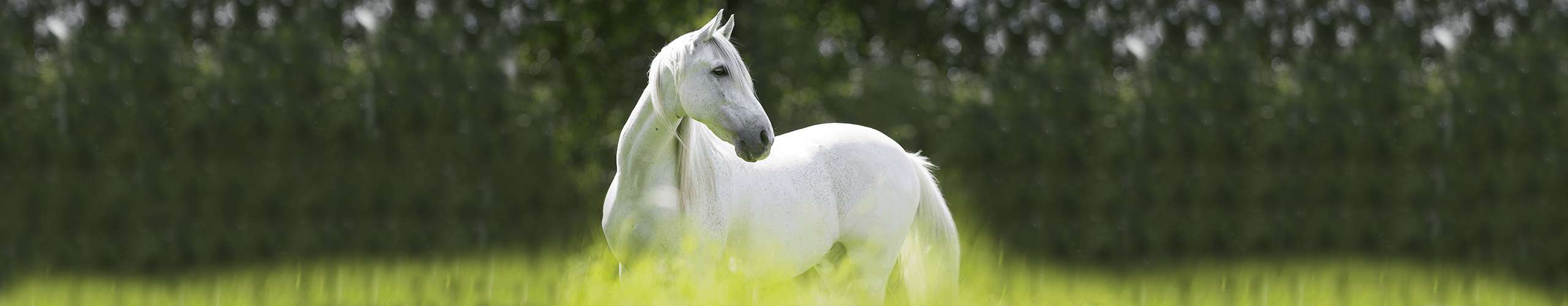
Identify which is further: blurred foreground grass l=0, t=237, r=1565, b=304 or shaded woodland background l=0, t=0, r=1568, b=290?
shaded woodland background l=0, t=0, r=1568, b=290

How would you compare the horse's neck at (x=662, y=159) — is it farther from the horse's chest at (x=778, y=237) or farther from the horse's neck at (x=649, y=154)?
the horse's chest at (x=778, y=237)

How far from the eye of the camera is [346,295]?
16.2 ft

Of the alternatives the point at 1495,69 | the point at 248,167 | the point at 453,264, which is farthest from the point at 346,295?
the point at 1495,69

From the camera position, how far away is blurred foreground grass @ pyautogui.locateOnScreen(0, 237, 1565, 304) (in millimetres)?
4914

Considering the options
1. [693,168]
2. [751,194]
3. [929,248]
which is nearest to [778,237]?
[751,194]

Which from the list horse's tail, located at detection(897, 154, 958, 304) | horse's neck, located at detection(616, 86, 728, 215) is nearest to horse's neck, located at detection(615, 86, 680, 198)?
horse's neck, located at detection(616, 86, 728, 215)

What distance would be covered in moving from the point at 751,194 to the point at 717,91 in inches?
27.6

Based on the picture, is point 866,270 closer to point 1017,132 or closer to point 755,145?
point 755,145

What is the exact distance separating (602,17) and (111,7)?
640 centimetres

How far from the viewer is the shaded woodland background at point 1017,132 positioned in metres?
A: 5.38

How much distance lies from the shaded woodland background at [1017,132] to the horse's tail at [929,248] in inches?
61.0

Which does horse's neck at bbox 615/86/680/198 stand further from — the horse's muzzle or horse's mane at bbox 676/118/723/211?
the horse's muzzle

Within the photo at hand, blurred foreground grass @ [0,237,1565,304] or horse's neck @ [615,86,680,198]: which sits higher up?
horse's neck @ [615,86,680,198]

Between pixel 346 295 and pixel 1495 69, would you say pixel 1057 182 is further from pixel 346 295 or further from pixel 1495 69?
pixel 346 295
